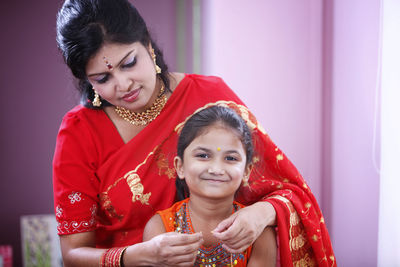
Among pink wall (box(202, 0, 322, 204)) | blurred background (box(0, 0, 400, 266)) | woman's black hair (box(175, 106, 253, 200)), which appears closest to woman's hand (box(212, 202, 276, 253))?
woman's black hair (box(175, 106, 253, 200))

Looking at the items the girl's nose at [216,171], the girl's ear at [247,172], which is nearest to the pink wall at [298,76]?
the girl's ear at [247,172]

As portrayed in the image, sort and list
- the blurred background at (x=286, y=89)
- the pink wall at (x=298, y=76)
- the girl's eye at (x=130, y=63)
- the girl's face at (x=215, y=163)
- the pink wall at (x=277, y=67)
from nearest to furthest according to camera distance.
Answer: the girl's face at (x=215, y=163) → the girl's eye at (x=130, y=63) → the blurred background at (x=286, y=89) → the pink wall at (x=298, y=76) → the pink wall at (x=277, y=67)

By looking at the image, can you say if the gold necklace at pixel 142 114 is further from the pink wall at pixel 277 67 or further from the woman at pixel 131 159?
the pink wall at pixel 277 67

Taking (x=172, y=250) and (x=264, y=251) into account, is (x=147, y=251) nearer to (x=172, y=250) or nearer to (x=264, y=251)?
(x=172, y=250)

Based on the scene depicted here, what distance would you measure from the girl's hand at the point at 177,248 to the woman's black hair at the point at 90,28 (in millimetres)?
640

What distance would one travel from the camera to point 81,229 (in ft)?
4.51

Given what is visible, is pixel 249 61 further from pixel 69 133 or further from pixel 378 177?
pixel 69 133

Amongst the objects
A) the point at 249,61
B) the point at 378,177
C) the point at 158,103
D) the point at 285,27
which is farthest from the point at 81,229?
the point at 285,27

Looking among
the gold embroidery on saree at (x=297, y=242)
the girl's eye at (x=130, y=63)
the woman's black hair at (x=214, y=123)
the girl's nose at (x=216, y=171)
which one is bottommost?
the gold embroidery on saree at (x=297, y=242)

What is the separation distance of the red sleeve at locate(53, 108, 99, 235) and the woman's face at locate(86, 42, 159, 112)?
0.23 meters

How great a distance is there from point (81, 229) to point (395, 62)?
1362 millimetres

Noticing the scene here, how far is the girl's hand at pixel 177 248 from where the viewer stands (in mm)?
1074

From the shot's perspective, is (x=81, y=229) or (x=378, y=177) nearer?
(x=81, y=229)

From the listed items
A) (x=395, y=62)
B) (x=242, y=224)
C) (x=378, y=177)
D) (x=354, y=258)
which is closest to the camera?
(x=242, y=224)
